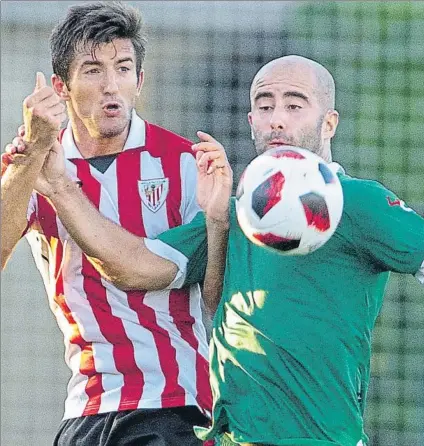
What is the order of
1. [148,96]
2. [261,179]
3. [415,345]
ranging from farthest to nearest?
[148,96], [415,345], [261,179]

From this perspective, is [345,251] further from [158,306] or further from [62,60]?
[62,60]

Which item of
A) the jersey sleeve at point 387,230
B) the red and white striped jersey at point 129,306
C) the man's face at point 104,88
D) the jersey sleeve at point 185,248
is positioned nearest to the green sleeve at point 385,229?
the jersey sleeve at point 387,230

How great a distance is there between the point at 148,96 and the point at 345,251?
160 inches

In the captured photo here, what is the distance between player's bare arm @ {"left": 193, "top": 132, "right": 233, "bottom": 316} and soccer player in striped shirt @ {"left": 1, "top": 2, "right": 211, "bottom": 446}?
0.54ft

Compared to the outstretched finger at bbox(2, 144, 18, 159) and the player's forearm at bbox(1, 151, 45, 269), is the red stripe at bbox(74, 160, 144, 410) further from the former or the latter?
the outstretched finger at bbox(2, 144, 18, 159)

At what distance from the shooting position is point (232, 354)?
3275 millimetres

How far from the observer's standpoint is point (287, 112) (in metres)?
3.43

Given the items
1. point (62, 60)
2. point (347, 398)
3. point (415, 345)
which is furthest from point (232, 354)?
point (415, 345)

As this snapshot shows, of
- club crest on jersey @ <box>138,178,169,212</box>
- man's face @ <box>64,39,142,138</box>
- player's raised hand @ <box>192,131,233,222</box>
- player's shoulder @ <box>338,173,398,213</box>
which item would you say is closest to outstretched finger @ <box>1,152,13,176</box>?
man's face @ <box>64,39,142,138</box>

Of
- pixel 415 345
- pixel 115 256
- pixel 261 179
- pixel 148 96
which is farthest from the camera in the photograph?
pixel 148 96

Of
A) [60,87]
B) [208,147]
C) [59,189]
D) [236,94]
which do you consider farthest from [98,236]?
[236,94]

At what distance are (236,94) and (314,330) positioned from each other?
3903mm

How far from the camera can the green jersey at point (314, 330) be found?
3.17 meters

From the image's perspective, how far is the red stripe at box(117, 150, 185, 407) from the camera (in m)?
3.60
